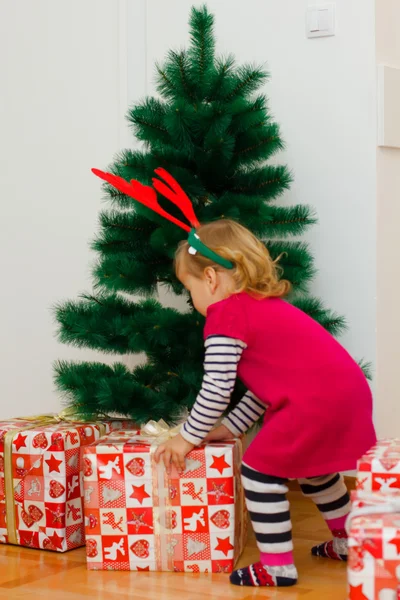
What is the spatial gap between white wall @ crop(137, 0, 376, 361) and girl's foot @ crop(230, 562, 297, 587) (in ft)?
2.48

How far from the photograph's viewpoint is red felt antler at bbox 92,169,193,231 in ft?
6.23

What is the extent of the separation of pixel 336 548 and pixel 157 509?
0.38 meters

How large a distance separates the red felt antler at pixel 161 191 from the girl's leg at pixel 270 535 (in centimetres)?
55

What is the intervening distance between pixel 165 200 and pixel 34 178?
0.89 m

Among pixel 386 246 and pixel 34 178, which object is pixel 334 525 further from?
pixel 34 178

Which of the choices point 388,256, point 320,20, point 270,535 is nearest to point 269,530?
point 270,535

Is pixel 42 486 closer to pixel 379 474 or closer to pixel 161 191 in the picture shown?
pixel 161 191

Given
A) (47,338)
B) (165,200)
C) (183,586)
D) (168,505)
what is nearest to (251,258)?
(165,200)

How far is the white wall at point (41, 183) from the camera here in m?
2.80

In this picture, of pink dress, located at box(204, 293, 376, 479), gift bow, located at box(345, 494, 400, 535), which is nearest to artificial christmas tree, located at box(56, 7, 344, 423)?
pink dress, located at box(204, 293, 376, 479)

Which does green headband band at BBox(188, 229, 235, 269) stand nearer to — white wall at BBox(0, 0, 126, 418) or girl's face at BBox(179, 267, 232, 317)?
girl's face at BBox(179, 267, 232, 317)

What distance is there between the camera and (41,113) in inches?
111

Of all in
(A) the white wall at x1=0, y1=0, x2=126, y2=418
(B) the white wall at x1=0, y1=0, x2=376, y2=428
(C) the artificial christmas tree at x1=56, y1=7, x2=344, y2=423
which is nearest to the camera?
(C) the artificial christmas tree at x1=56, y1=7, x2=344, y2=423

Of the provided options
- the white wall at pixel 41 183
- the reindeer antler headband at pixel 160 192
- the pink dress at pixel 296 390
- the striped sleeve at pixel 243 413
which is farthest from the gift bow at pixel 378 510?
the white wall at pixel 41 183
